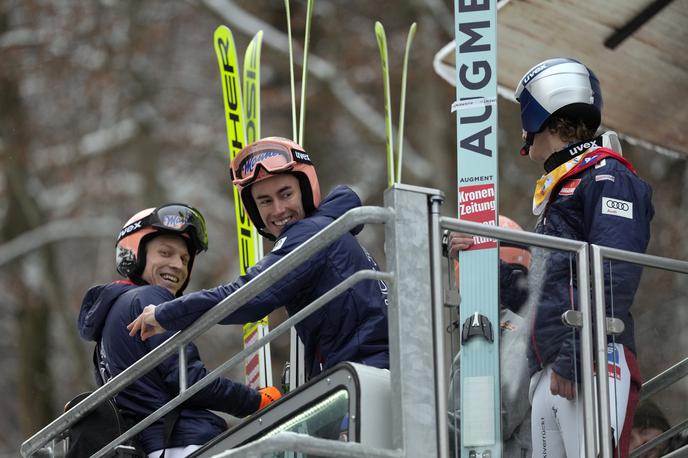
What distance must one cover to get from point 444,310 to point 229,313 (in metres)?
0.85

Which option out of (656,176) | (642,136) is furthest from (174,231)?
(656,176)

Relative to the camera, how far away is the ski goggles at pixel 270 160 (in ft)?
25.1

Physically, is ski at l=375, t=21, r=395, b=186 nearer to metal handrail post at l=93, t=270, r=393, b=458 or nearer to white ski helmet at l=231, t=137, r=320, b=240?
white ski helmet at l=231, t=137, r=320, b=240

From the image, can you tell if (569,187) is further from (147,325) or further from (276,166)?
(147,325)

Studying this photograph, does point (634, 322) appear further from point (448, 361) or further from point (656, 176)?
point (656, 176)

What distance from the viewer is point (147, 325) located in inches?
279

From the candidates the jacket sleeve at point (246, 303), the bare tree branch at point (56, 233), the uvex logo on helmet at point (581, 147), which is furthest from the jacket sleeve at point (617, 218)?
the bare tree branch at point (56, 233)

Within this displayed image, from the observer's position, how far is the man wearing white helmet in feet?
22.1

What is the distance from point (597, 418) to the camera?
6.68 metres

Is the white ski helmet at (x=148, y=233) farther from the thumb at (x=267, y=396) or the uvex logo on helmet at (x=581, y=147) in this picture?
the uvex logo on helmet at (x=581, y=147)

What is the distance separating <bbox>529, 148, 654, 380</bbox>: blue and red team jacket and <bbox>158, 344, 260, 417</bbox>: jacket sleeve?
4.81 ft

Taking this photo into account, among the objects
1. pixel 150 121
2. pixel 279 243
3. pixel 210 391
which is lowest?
pixel 210 391

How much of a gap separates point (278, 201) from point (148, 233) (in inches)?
34.8

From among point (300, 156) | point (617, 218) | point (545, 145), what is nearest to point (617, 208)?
point (617, 218)
